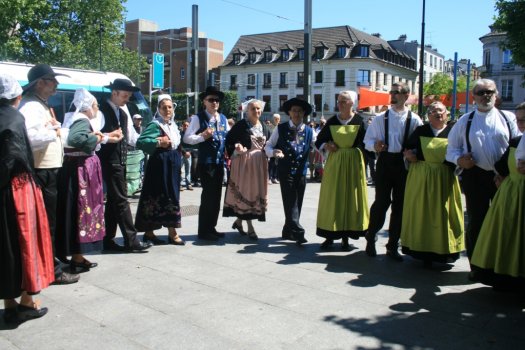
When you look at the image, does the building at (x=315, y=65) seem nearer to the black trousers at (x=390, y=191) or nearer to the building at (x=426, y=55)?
the building at (x=426, y=55)

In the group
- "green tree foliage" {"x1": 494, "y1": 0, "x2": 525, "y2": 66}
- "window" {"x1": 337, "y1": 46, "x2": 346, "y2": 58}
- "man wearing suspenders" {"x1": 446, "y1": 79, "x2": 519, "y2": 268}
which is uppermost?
"window" {"x1": 337, "y1": 46, "x2": 346, "y2": 58}

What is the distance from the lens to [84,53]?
36.7m

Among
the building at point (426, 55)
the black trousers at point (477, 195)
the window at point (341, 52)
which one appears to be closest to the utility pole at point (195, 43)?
the black trousers at point (477, 195)

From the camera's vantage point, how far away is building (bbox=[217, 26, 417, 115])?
64.9 m

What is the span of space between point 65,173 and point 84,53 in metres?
34.9

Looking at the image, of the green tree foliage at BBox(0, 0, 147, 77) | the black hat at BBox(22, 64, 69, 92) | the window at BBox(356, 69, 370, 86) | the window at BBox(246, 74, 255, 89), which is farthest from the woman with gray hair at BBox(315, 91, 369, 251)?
the window at BBox(246, 74, 255, 89)

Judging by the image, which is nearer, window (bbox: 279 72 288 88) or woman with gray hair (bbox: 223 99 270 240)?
woman with gray hair (bbox: 223 99 270 240)

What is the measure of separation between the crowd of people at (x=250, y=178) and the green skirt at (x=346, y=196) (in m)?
0.01

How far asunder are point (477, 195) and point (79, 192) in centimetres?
386

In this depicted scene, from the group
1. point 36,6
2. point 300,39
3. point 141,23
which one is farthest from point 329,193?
point 141,23

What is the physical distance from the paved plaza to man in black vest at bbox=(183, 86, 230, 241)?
31.9 inches

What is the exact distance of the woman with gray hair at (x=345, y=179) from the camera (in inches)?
238

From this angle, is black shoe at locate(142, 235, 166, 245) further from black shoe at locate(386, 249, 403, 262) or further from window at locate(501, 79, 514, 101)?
window at locate(501, 79, 514, 101)

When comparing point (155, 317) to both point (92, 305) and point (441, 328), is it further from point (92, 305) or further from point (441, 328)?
point (441, 328)
